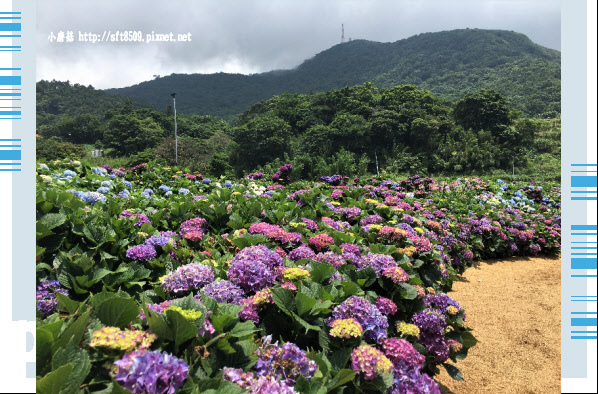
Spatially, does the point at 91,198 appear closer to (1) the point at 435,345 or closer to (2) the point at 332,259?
(2) the point at 332,259

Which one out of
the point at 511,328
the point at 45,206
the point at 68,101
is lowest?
the point at 511,328

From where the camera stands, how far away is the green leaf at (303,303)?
1286 mm

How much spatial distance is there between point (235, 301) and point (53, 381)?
682 mm

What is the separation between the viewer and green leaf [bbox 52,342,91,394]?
31.3 inches

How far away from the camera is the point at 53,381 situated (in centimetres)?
74

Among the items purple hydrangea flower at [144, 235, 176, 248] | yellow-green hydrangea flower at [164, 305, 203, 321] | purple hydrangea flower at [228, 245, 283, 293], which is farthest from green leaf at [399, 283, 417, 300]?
purple hydrangea flower at [144, 235, 176, 248]

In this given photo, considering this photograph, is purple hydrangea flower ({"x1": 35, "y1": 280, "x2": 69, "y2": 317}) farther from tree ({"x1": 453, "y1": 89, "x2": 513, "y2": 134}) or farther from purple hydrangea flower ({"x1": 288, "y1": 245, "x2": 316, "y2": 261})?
tree ({"x1": 453, "y1": 89, "x2": 513, "y2": 134})

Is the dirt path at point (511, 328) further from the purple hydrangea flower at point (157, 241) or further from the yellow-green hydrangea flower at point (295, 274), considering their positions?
the purple hydrangea flower at point (157, 241)

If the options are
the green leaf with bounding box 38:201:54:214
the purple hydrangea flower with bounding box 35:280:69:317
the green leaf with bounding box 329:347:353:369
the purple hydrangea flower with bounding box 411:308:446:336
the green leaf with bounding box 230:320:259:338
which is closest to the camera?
the green leaf with bounding box 230:320:259:338

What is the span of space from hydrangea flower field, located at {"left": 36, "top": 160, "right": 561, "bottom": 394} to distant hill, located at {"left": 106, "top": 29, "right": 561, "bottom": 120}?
5485cm

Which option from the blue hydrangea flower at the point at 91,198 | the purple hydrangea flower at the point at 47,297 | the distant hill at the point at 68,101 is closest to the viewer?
the purple hydrangea flower at the point at 47,297

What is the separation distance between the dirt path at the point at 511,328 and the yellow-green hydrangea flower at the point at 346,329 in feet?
6.49

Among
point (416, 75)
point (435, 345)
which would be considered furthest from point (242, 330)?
point (416, 75)

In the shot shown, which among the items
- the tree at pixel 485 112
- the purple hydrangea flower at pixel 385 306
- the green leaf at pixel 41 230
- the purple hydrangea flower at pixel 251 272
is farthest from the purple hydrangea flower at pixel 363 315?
the tree at pixel 485 112
